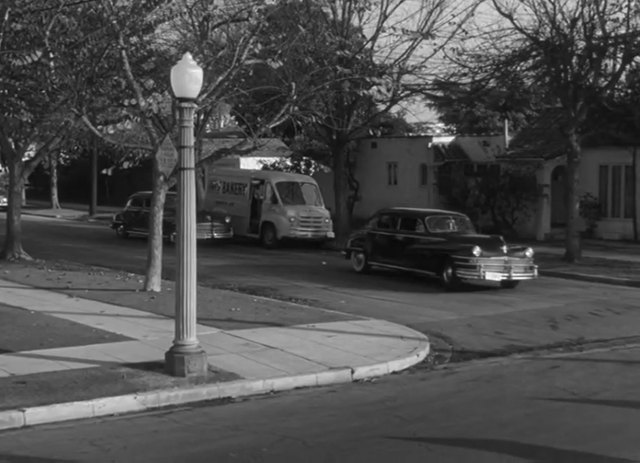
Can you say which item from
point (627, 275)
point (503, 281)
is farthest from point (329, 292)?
point (627, 275)

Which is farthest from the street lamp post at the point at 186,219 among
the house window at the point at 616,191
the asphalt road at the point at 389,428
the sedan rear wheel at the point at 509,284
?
the house window at the point at 616,191

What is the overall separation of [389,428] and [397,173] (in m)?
28.1

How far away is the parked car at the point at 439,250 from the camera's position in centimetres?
1817

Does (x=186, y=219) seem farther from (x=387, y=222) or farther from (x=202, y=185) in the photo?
(x=202, y=185)

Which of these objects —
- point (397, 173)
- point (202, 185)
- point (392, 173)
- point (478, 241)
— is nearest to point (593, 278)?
point (478, 241)

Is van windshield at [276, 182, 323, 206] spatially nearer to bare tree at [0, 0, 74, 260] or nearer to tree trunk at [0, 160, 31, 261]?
tree trunk at [0, 160, 31, 261]

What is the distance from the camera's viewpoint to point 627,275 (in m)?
21.6

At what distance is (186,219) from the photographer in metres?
10.2

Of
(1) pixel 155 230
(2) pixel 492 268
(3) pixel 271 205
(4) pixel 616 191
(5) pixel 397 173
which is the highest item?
(5) pixel 397 173

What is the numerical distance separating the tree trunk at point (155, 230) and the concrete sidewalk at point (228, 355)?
1.62 metres

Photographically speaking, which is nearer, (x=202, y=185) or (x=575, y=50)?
(x=575, y=50)

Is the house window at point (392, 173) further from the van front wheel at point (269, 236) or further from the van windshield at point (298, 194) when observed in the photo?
the van front wheel at point (269, 236)

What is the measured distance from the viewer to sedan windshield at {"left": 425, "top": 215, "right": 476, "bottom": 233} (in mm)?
19609

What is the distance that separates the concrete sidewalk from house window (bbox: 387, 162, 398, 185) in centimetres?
2183
